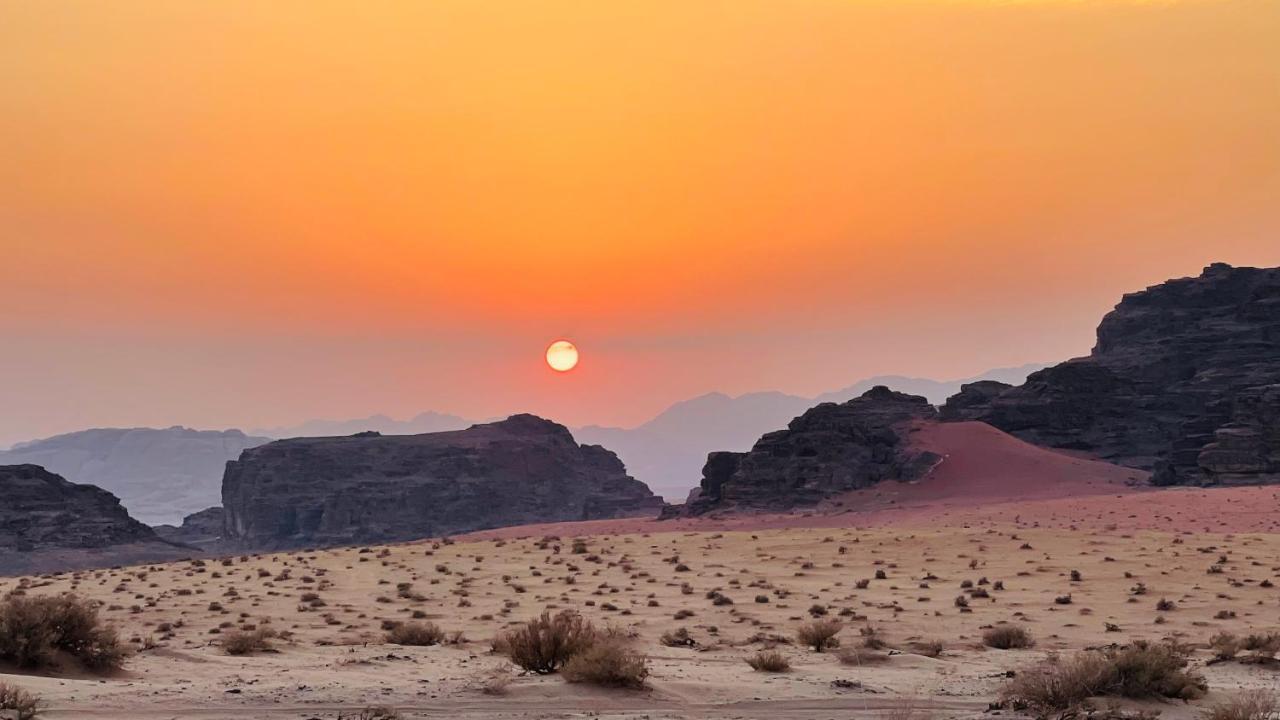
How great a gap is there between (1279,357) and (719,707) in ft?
270

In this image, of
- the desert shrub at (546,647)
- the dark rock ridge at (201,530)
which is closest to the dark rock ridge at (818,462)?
the desert shrub at (546,647)

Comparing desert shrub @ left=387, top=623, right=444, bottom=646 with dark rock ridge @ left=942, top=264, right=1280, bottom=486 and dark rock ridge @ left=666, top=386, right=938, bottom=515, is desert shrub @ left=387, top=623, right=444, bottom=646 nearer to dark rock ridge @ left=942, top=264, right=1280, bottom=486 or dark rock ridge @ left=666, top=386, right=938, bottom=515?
dark rock ridge @ left=666, top=386, right=938, bottom=515

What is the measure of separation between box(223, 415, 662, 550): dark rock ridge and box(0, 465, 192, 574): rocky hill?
1894cm

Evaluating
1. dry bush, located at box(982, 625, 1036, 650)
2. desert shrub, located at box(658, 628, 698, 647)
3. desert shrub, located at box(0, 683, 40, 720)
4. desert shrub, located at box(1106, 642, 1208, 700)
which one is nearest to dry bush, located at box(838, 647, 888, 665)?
desert shrub, located at box(658, 628, 698, 647)

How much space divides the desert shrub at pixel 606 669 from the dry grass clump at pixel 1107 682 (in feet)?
14.5

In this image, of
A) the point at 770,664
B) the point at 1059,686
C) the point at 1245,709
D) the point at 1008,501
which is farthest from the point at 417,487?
the point at 1245,709

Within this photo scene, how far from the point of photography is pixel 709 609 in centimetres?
2606

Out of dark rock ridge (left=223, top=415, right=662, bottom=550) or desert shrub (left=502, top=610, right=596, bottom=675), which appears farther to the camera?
dark rock ridge (left=223, top=415, right=662, bottom=550)

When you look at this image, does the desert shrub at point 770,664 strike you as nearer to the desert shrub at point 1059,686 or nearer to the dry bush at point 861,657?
the dry bush at point 861,657

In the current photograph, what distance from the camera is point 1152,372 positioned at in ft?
285

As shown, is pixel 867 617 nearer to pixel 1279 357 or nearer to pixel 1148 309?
pixel 1279 357

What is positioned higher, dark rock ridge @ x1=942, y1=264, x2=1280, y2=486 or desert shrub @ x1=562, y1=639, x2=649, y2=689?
dark rock ridge @ x1=942, y1=264, x2=1280, y2=486

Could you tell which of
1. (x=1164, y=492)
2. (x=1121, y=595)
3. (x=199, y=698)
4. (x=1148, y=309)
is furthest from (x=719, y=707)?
(x=1148, y=309)

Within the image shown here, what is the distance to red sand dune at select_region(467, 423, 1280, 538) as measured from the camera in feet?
168
